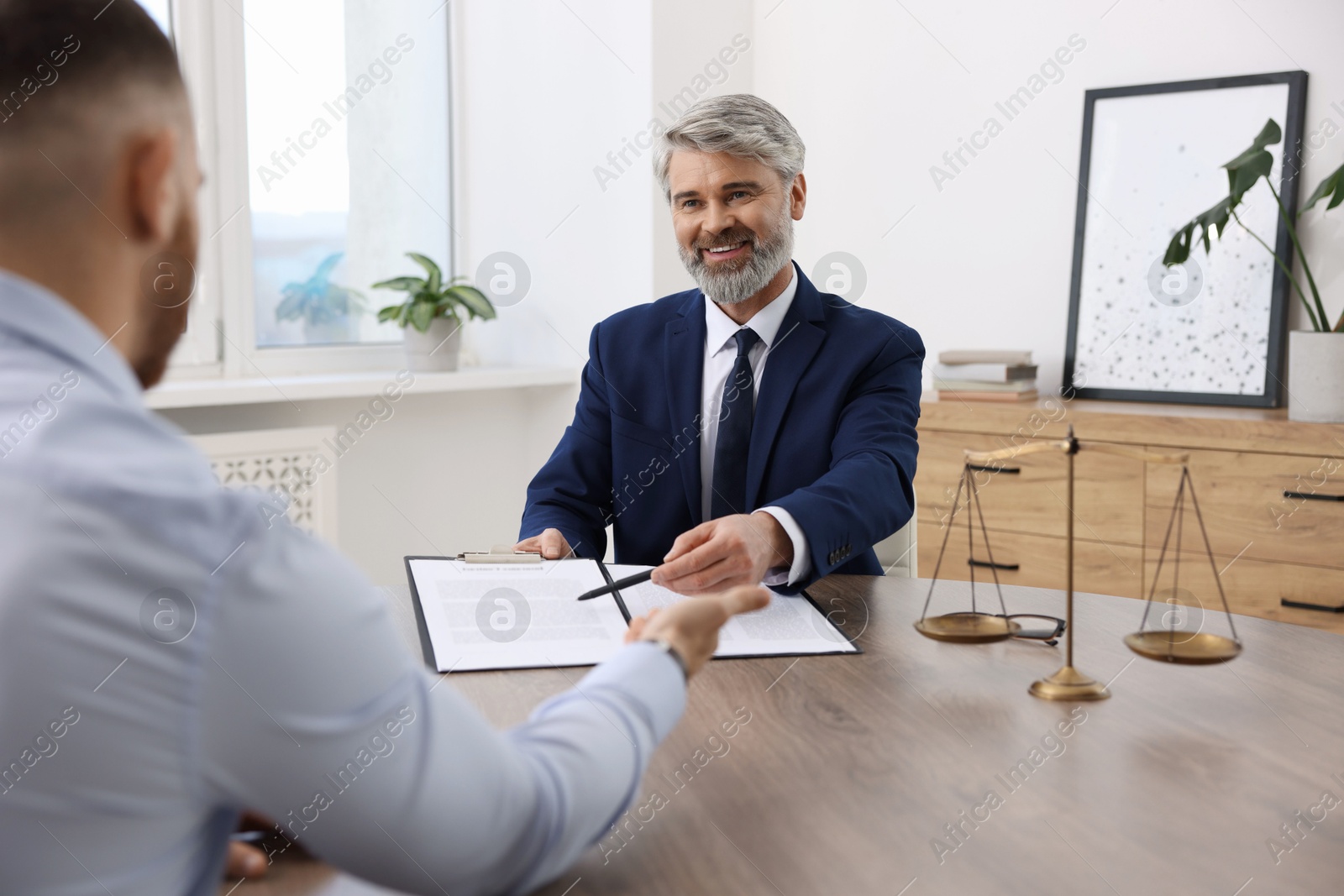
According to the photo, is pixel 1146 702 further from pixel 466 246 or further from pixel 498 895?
pixel 466 246

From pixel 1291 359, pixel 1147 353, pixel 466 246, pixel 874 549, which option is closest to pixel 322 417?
pixel 466 246

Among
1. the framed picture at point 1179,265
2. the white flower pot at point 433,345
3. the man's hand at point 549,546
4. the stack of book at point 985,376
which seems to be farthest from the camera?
the white flower pot at point 433,345

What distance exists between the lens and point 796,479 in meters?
1.92

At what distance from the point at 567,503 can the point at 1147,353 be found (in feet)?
6.30

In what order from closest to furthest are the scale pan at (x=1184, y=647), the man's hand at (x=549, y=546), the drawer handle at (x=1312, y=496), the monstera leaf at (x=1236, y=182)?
the scale pan at (x=1184, y=647) < the man's hand at (x=549, y=546) < the drawer handle at (x=1312, y=496) < the monstera leaf at (x=1236, y=182)

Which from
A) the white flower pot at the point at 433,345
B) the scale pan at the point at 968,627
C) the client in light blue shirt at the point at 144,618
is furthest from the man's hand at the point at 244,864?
the white flower pot at the point at 433,345

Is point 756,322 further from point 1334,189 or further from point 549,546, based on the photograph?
point 1334,189

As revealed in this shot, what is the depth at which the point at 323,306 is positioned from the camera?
12.1ft

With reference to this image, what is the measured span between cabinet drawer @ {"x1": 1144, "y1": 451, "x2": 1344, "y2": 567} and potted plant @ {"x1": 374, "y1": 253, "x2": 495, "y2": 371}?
2.17 meters

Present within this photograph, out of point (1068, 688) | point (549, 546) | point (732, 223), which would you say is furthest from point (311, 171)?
point (1068, 688)

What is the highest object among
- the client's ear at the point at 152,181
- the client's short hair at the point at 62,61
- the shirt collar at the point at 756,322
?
the client's short hair at the point at 62,61

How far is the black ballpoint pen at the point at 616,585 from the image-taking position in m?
1.41

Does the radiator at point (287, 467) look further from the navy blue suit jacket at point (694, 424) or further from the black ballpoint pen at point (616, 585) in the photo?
the black ballpoint pen at point (616, 585)

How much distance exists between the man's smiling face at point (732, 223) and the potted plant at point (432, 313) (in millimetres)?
1597
